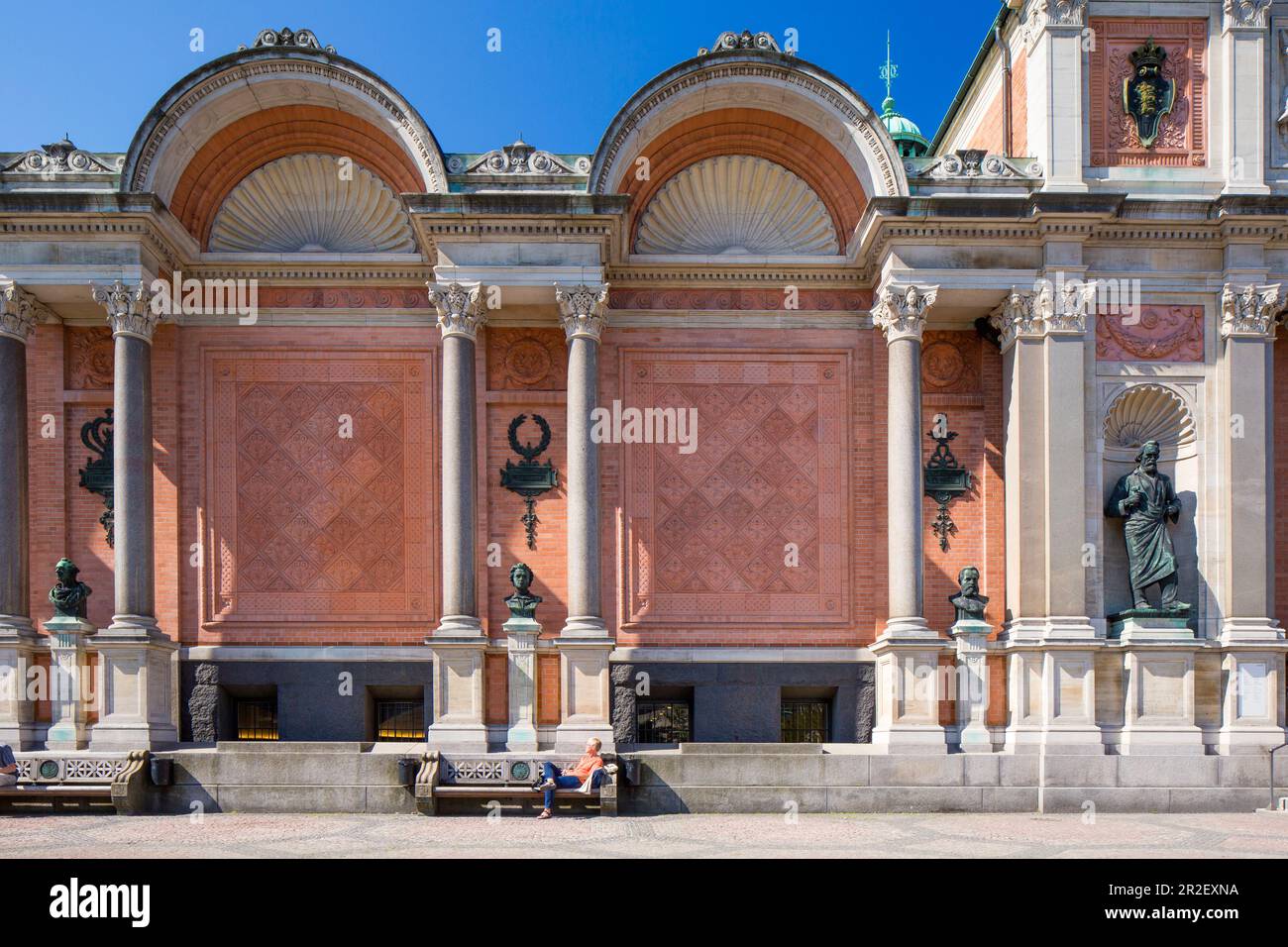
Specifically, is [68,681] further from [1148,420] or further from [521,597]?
A: [1148,420]

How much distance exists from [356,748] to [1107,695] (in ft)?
36.5

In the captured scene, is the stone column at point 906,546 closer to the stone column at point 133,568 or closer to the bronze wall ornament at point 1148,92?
the bronze wall ornament at point 1148,92

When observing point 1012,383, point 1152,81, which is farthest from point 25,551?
point 1152,81

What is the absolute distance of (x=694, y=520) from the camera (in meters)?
20.8

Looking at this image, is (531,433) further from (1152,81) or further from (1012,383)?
(1152,81)

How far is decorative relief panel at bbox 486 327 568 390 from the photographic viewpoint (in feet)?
68.5

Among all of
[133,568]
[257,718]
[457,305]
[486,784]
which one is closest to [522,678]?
[486,784]

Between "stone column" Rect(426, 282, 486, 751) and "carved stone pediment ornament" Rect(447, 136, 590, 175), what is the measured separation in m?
1.85

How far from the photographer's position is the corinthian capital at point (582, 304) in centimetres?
1917

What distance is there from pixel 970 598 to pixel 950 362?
425cm

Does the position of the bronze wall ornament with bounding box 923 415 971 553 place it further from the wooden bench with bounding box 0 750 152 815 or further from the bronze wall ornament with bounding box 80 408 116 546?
the bronze wall ornament with bounding box 80 408 116 546

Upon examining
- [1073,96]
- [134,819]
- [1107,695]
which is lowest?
[134,819]

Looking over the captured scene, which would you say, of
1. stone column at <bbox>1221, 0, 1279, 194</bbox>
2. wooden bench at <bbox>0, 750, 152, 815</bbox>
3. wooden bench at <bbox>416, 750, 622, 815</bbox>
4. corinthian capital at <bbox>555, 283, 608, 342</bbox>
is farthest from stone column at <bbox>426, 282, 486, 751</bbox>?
stone column at <bbox>1221, 0, 1279, 194</bbox>

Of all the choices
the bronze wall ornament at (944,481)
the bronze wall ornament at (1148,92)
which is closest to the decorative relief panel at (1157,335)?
the bronze wall ornament at (1148,92)
